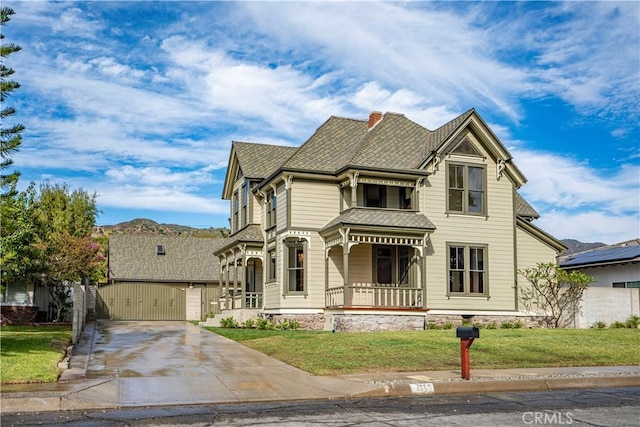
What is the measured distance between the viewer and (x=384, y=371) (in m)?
15.3

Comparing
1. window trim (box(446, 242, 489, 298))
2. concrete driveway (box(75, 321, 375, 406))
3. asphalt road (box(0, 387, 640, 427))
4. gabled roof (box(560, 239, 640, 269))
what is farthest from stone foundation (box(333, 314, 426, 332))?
asphalt road (box(0, 387, 640, 427))

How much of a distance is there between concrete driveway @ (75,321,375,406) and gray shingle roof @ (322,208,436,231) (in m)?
7.55

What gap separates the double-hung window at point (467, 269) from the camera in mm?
28797

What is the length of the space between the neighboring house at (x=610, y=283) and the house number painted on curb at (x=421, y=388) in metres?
18.1

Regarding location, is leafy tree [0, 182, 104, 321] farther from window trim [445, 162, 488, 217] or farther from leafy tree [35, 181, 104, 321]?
window trim [445, 162, 488, 217]

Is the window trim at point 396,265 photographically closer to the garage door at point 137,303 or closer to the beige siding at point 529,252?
the beige siding at point 529,252

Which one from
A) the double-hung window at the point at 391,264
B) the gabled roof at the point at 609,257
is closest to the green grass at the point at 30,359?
the double-hung window at the point at 391,264

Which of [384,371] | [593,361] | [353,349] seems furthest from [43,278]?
[593,361]

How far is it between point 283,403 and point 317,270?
16.4 m

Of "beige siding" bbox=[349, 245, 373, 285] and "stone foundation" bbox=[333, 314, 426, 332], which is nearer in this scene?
"stone foundation" bbox=[333, 314, 426, 332]

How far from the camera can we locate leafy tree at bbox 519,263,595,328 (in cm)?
2912

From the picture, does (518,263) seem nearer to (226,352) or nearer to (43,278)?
(226,352)

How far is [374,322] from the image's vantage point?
26.3m

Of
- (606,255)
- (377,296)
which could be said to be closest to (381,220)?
(377,296)
